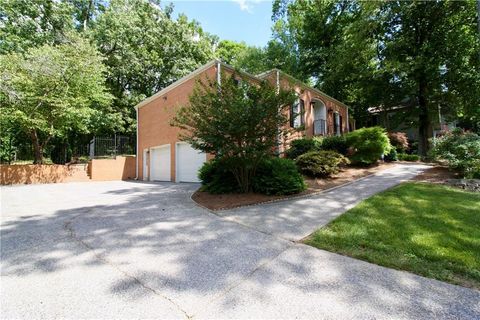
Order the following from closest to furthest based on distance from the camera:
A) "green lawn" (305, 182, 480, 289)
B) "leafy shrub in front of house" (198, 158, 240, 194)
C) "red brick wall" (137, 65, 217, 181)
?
"green lawn" (305, 182, 480, 289) → "leafy shrub in front of house" (198, 158, 240, 194) → "red brick wall" (137, 65, 217, 181)

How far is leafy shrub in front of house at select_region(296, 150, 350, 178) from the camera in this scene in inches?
364

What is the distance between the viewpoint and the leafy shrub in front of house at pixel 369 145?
1159 cm

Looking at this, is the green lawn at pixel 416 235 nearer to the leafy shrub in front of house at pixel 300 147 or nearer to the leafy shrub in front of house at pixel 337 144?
the leafy shrub in front of house at pixel 300 147

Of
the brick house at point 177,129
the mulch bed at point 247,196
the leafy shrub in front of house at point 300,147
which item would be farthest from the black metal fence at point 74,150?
the mulch bed at point 247,196

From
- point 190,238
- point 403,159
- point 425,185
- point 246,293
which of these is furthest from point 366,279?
point 403,159

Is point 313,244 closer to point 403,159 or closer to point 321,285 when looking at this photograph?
point 321,285

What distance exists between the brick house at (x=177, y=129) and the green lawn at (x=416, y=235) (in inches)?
248

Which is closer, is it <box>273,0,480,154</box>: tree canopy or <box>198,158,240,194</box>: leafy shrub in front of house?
<box>198,158,240,194</box>: leafy shrub in front of house

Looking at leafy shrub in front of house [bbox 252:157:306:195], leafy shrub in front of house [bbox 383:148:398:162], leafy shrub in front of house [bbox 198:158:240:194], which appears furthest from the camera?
leafy shrub in front of house [bbox 383:148:398:162]

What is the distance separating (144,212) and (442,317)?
572 centimetres

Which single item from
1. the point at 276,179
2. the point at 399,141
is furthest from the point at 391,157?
the point at 276,179

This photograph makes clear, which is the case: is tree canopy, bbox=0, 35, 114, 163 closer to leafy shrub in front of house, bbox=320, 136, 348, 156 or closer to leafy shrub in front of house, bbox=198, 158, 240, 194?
leafy shrub in front of house, bbox=198, 158, 240, 194

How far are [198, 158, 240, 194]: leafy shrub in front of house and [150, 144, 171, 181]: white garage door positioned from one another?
6.77 metres

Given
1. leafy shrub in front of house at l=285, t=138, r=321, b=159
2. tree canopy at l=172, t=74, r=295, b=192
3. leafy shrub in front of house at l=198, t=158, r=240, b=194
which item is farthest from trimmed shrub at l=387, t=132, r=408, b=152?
leafy shrub in front of house at l=198, t=158, r=240, b=194
